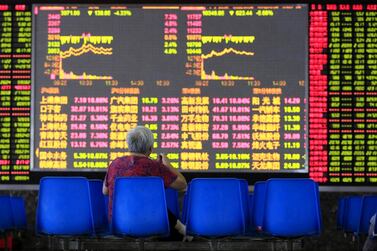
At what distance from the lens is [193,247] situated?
5.75m

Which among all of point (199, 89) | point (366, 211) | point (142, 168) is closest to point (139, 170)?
point (142, 168)

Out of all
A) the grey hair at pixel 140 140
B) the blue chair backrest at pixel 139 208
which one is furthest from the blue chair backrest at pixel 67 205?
the grey hair at pixel 140 140

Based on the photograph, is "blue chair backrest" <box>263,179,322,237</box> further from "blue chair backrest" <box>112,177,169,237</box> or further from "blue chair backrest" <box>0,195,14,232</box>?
"blue chair backrest" <box>0,195,14,232</box>

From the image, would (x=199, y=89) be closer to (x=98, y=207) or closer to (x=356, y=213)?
(x=356, y=213)

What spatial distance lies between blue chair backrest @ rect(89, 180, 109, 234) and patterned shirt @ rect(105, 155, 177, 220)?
19cm

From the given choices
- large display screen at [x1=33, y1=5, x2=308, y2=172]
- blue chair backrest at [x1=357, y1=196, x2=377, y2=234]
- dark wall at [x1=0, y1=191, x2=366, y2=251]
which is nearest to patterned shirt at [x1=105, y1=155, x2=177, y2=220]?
blue chair backrest at [x1=357, y1=196, x2=377, y2=234]

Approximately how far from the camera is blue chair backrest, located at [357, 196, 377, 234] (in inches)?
290

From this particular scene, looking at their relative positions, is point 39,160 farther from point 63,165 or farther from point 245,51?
point 245,51

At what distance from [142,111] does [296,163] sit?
1688 mm

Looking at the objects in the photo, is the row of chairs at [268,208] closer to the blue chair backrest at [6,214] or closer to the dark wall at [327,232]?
the blue chair backrest at [6,214]

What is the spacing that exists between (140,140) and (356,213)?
2753 millimetres

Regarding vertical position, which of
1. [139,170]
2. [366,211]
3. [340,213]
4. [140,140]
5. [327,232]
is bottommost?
[327,232]

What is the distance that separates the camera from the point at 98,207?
239 inches

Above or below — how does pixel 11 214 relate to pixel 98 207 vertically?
below
